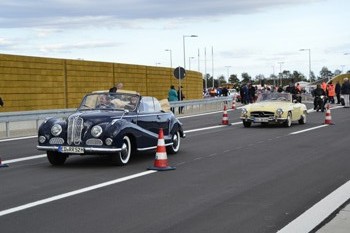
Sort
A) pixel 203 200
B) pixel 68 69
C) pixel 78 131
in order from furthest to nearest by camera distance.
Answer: pixel 68 69, pixel 78 131, pixel 203 200

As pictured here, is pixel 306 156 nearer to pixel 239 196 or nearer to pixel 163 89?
pixel 239 196

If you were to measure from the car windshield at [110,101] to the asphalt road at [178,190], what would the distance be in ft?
3.77

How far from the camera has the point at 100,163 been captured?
12.3 meters

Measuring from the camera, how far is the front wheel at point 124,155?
1166 cm

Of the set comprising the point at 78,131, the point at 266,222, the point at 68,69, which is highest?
the point at 68,69

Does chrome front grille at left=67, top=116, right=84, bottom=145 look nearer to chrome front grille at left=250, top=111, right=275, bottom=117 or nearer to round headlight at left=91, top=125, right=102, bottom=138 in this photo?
round headlight at left=91, top=125, right=102, bottom=138

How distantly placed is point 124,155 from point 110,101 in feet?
4.87

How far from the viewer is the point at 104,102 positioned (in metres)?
12.8

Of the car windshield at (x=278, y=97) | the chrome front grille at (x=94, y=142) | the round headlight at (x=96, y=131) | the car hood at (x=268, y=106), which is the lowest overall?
the chrome front grille at (x=94, y=142)

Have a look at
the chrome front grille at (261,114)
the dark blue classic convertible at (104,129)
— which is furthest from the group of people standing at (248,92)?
the dark blue classic convertible at (104,129)

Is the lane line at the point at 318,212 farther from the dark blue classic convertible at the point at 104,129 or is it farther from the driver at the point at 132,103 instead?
the driver at the point at 132,103

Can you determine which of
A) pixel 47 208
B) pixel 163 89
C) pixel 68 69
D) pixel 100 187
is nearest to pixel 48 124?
pixel 100 187

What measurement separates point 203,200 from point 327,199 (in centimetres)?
170

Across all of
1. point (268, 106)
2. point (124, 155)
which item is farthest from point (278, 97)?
point (124, 155)
